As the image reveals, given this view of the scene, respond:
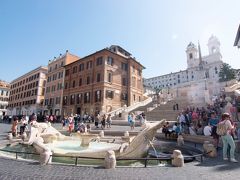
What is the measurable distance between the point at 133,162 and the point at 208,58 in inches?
3860

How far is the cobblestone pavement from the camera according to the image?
525 centimetres

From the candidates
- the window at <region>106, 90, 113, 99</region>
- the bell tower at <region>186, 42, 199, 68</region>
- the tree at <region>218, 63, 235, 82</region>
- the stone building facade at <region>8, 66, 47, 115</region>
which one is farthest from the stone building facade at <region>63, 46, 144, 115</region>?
the bell tower at <region>186, 42, 199, 68</region>

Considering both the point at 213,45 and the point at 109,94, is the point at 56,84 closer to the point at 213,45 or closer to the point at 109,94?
the point at 109,94

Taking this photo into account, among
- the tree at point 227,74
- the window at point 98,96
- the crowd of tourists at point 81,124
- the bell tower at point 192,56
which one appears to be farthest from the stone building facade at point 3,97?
the bell tower at point 192,56

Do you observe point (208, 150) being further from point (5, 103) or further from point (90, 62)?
point (5, 103)

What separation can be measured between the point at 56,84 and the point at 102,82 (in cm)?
1828

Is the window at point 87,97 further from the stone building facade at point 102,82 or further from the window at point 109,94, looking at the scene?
the window at point 109,94

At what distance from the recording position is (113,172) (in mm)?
5711

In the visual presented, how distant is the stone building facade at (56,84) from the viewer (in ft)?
153

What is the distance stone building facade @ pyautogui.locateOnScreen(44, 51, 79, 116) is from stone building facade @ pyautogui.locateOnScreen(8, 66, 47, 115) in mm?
6290

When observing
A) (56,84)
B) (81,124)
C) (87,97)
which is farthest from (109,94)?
(81,124)

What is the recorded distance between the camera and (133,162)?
7.92 meters

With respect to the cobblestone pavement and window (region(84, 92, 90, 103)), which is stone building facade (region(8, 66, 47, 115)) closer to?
window (region(84, 92, 90, 103))

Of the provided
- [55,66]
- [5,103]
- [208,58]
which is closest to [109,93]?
[55,66]
